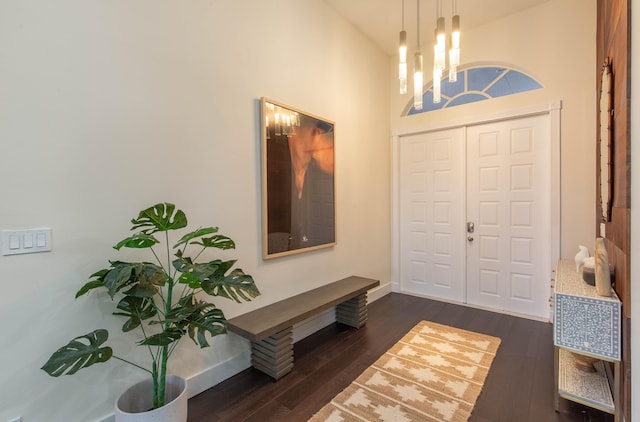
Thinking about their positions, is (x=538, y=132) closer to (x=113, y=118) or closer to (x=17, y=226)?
(x=113, y=118)

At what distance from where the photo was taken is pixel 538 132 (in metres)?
3.39

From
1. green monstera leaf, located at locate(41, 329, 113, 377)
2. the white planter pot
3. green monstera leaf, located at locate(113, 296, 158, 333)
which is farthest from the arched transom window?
green monstera leaf, located at locate(41, 329, 113, 377)

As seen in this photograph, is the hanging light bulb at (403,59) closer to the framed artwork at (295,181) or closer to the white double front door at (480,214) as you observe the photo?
the framed artwork at (295,181)

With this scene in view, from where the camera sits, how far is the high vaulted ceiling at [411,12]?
3.30m

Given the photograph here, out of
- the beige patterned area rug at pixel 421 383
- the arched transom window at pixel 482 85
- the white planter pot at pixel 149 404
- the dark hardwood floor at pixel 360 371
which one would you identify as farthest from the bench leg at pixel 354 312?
the arched transom window at pixel 482 85

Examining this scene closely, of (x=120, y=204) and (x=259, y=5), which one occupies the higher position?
(x=259, y=5)

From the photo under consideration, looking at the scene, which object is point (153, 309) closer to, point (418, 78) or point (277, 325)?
point (277, 325)

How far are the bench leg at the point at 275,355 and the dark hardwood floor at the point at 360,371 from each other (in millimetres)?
60

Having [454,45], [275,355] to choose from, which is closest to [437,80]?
[454,45]

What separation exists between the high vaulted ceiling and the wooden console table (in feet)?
10.2

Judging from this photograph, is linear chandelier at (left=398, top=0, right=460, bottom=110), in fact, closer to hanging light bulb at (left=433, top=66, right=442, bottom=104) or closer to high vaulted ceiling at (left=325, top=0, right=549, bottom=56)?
hanging light bulb at (left=433, top=66, right=442, bottom=104)

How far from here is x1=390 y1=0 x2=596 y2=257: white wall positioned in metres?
3.08

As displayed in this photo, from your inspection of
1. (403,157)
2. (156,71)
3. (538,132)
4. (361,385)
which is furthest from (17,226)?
(538,132)

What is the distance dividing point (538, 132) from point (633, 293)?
8.29 ft
